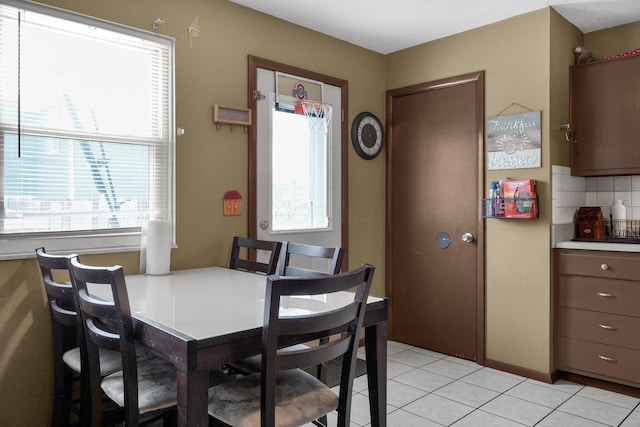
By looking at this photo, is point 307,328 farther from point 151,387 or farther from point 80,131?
point 80,131

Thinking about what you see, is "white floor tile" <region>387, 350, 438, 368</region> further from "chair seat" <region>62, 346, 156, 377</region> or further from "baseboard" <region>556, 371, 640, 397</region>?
"chair seat" <region>62, 346, 156, 377</region>

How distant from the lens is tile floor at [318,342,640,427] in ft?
8.52

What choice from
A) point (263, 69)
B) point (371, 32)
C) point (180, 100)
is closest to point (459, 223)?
point (371, 32)

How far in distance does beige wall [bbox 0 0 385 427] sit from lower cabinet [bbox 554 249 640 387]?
5.08 ft

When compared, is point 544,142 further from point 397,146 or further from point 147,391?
point 147,391

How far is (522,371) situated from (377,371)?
6.17 ft

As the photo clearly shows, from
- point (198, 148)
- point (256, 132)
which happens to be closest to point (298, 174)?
point (256, 132)

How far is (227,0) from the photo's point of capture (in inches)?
120

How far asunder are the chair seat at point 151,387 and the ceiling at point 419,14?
230cm

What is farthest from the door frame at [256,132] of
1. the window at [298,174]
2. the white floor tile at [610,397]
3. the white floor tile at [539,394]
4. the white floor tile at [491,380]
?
the white floor tile at [610,397]

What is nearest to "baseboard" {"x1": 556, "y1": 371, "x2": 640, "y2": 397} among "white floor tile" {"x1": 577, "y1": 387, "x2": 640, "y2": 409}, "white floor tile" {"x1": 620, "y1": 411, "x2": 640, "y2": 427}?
"white floor tile" {"x1": 577, "y1": 387, "x2": 640, "y2": 409}

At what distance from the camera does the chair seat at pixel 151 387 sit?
171 centimetres

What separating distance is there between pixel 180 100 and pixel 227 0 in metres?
0.77

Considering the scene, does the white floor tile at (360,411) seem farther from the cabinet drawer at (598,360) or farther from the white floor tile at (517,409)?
the cabinet drawer at (598,360)
